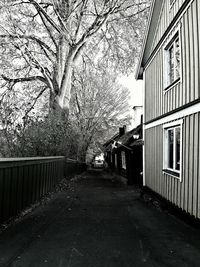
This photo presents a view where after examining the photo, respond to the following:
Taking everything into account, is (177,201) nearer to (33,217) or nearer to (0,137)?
(33,217)

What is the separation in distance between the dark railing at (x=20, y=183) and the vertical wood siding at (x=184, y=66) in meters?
4.26

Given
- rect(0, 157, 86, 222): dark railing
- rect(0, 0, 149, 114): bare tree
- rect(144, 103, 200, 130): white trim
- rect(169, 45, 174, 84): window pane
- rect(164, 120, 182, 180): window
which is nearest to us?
rect(0, 157, 86, 222): dark railing

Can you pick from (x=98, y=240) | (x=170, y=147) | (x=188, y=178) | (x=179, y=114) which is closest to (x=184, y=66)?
(x=179, y=114)

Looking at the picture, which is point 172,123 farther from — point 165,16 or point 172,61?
point 165,16

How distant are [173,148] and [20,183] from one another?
14.4 feet

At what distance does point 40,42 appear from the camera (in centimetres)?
1792

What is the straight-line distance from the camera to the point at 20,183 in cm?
684

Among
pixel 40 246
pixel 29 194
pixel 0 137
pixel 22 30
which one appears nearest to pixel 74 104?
pixel 22 30

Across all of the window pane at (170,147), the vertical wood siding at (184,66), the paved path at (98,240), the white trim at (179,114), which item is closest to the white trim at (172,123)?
the white trim at (179,114)

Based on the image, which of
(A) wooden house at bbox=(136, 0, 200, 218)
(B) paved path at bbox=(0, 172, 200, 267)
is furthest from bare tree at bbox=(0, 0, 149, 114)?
(B) paved path at bbox=(0, 172, 200, 267)

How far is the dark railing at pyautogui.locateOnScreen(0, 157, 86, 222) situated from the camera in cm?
580

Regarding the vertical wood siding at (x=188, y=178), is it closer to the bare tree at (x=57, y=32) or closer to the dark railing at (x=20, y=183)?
the dark railing at (x=20, y=183)

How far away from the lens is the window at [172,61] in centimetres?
871

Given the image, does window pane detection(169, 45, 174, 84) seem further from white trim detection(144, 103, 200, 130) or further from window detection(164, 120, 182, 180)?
window detection(164, 120, 182, 180)
